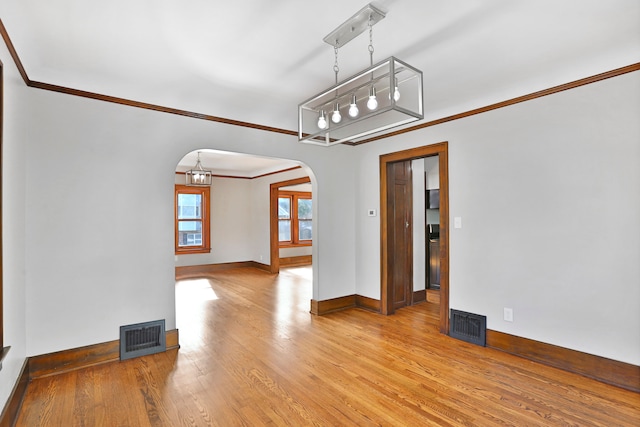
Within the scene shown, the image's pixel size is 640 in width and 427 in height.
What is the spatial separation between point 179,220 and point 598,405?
25.0 ft

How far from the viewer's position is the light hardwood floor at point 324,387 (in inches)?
83.9

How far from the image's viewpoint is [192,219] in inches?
313

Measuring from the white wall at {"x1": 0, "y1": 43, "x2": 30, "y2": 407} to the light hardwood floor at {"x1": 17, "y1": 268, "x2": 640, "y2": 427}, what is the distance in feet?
1.21

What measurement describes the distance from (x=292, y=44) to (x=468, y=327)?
3.13 metres

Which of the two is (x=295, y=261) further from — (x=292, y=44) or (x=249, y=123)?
(x=292, y=44)

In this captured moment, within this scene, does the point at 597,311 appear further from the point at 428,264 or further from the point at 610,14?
the point at 428,264

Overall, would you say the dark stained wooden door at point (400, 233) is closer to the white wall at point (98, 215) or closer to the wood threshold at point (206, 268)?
the white wall at point (98, 215)

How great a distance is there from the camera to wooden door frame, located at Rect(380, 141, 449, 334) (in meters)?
3.68

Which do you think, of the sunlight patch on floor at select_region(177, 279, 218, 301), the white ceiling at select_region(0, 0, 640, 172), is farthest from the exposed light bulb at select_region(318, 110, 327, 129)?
the sunlight patch on floor at select_region(177, 279, 218, 301)

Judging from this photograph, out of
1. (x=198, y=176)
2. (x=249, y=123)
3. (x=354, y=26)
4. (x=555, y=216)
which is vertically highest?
(x=354, y=26)

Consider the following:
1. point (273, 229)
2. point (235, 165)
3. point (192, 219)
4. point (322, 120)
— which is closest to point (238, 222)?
point (192, 219)

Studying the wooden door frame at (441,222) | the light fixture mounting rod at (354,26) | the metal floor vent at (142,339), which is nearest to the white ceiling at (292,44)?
the light fixture mounting rod at (354,26)

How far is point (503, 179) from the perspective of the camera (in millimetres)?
3213

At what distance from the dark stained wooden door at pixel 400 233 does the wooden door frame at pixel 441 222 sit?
8 cm
